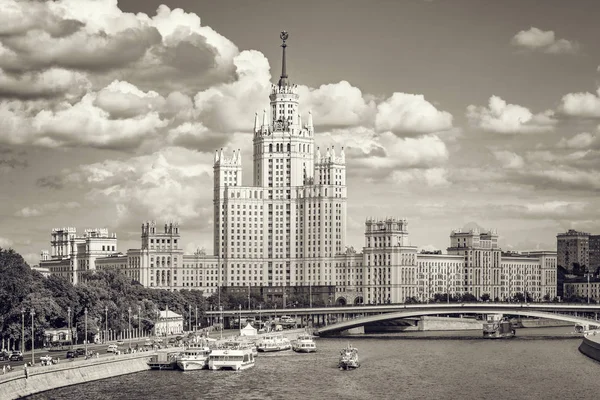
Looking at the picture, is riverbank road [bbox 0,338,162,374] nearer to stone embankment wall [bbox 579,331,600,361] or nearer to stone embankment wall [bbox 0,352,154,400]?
stone embankment wall [bbox 0,352,154,400]

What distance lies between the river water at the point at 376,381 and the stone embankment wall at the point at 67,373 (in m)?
1.35

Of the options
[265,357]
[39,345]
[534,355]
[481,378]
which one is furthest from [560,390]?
[39,345]

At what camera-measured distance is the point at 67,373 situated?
141m

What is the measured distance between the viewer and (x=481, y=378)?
160500 mm

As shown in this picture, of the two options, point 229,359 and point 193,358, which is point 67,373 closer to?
point 193,358

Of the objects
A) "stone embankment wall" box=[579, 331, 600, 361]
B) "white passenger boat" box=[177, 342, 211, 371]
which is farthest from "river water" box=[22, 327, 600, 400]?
"white passenger boat" box=[177, 342, 211, 371]

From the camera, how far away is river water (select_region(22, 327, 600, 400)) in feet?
463

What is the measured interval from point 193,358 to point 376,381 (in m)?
26.9

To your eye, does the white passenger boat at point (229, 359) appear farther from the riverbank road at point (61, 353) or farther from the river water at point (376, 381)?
the riverbank road at point (61, 353)

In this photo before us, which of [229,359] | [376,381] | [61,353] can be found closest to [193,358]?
[229,359]

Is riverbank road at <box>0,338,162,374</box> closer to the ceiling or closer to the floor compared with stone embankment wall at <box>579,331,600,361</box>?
closer to the ceiling

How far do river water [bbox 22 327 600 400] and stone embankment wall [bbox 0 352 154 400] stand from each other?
53.0 inches

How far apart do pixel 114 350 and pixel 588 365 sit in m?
66.5

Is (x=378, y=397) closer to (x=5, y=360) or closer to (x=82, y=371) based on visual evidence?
(x=82, y=371)
